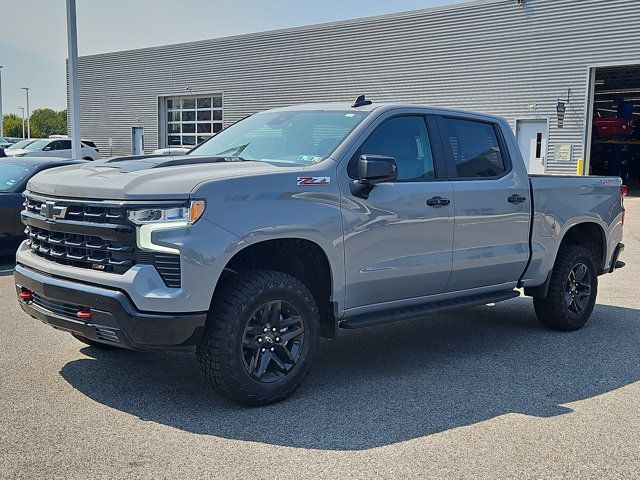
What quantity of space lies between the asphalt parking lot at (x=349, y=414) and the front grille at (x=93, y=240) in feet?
3.03

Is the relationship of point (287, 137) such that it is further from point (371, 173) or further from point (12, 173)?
point (12, 173)

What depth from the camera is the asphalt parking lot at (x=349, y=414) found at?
3.81 metres

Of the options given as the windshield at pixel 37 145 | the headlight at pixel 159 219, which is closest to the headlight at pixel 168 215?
the headlight at pixel 159 219

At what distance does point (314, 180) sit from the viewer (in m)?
4.80

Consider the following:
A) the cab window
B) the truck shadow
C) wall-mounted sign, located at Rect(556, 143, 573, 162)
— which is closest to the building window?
wall-mounted sign, located at Rect(556, 143, 573, 162)

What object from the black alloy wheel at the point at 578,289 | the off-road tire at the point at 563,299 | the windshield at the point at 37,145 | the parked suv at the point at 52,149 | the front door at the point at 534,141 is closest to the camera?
the off-road tire at the point at 563,299

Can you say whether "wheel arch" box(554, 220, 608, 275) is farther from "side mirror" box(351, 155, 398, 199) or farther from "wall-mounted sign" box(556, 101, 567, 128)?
"wall-mounted sign" box(556, 101, 567, 128)

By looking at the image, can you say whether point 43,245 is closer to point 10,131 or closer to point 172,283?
point 172,283

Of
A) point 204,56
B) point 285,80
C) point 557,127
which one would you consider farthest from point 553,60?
point 204,56

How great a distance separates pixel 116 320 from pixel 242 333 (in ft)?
2.53

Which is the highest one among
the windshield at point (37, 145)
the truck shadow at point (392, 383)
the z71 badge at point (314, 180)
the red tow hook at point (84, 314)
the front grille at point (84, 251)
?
the windshield at point (37, 145)

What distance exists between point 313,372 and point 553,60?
2292cm

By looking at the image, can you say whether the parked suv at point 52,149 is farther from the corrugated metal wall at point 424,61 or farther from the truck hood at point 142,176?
the truck hood at point 142,176

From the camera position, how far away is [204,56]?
37375mm
